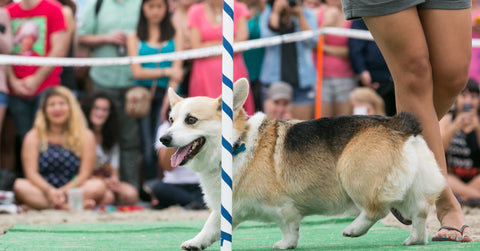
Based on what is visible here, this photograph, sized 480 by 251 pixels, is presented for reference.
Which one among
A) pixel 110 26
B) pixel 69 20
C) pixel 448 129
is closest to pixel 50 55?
pixel 69 20

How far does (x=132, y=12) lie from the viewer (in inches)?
321

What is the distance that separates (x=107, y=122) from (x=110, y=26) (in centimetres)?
113

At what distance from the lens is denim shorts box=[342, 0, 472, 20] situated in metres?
3.79

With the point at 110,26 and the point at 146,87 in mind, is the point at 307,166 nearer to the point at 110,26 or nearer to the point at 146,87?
the point at 146,87

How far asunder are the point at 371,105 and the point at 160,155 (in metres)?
2.33

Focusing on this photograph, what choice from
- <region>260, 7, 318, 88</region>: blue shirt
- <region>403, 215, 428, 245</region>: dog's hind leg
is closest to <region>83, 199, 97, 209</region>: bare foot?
<region>260, 7, 318, 88</region>: blue shirt

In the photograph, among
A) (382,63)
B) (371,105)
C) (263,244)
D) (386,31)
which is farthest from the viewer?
(382,63)

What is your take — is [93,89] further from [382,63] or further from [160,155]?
[382,63]

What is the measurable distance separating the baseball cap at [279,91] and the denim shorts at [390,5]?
12.5ft

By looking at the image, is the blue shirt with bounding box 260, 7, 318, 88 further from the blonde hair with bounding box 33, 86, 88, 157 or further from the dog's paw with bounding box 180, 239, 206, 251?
the dog's paw with bounding box 180, 239, 206, 251

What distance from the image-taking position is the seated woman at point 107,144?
7.73 m

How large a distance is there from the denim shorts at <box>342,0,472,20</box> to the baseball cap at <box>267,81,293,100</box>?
382 centimetres

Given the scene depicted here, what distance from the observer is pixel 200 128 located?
12.8 feet

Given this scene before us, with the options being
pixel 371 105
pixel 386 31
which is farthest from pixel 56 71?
pixel 386 31
